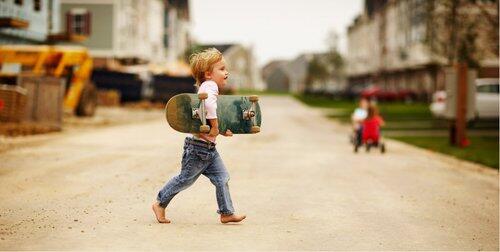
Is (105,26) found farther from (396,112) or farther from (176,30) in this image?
(176,30)

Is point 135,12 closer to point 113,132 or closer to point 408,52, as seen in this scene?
point 408,52

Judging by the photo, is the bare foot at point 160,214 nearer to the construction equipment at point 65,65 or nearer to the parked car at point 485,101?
the construction equipment at point 65,65

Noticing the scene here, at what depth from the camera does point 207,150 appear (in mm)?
5887

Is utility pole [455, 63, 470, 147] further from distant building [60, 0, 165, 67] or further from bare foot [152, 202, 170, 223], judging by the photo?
distant building [60, 0, 165, 67]

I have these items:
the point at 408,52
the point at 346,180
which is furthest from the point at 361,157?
the point at 408,52

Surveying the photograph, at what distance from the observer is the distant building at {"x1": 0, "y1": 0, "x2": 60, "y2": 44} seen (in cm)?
2838

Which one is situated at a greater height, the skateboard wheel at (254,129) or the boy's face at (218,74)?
the boy's face at (218,74)

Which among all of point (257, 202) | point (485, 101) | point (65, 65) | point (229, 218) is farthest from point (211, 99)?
point (485, 101)

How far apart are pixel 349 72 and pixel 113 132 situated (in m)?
80.6

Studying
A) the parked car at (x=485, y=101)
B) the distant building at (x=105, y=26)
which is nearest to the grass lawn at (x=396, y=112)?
the parked car at (x=485, y=101)

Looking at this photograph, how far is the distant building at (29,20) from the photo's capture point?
28.4 metres

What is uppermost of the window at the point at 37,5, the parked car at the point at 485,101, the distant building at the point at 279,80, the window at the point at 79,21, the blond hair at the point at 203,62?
the window at the point at 79,21

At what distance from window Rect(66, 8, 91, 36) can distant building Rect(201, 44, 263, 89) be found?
63.4 m

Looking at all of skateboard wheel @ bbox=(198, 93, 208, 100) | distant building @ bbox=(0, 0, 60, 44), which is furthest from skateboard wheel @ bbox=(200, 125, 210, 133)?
distant building @ bbox=(0, 0, 60, 44)
